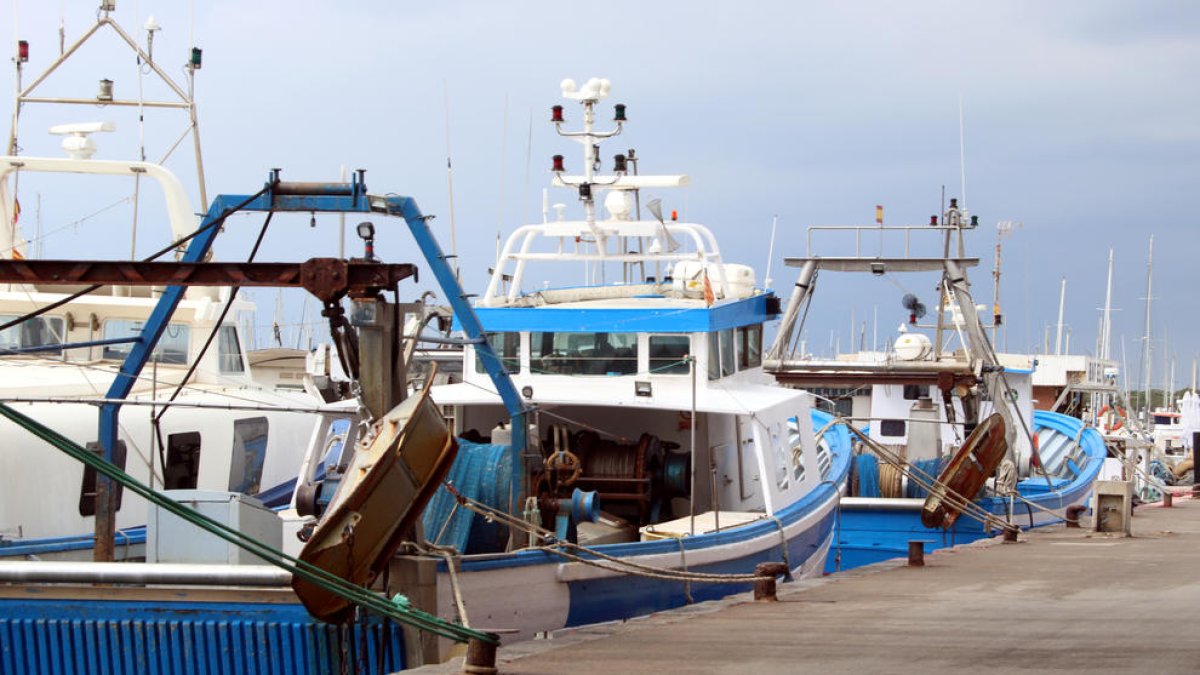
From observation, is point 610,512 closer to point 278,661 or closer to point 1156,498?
point 278,661

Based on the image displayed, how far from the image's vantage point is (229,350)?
18828 mm

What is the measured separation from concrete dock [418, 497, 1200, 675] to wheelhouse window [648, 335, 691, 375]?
8.90ft

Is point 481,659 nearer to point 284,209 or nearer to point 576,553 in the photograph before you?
point 576,553

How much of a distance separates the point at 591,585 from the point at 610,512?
3165 mm

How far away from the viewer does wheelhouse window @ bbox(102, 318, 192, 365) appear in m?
18.2

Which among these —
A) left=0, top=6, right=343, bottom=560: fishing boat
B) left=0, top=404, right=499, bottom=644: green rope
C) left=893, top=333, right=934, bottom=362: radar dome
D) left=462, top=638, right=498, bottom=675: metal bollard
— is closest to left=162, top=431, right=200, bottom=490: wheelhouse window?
left=0, top=6, right=343, bottom=560: fishing boat

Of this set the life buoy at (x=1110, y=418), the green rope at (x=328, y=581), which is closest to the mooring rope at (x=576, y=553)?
the green rope at (x=328, y=581)

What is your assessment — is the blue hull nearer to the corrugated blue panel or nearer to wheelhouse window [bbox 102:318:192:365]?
wheelhouse window [bbox 102:318:192:365]

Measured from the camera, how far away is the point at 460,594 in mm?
9156

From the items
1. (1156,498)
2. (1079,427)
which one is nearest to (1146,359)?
(1156,498)

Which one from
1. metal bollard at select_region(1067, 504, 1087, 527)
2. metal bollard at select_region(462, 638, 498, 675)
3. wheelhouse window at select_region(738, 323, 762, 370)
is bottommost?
metal bollard at select_region(1067, 504, 1087, 527)

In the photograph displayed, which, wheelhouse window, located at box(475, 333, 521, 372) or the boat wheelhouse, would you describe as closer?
the boat wheelhouse

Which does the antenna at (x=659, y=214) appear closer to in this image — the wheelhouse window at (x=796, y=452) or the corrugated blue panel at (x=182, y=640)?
the wheelhouse window at (x=796, y=452)

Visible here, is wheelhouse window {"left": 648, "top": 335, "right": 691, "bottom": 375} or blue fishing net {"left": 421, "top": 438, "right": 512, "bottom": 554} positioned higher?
wheelhouse window {"left": 648, "top": 335, "right": 691, "bottom": 375}
